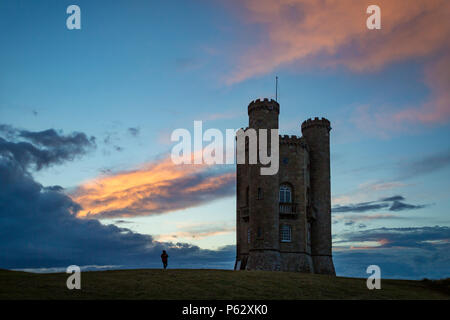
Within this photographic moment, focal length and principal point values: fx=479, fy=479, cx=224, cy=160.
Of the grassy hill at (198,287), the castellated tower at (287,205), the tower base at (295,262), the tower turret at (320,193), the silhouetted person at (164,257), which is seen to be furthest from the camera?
the tower turret at (320,193)

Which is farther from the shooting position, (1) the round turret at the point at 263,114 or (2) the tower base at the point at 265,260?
(1) the round turret at the point at 263,114

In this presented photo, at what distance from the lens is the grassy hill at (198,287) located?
96.7 feet

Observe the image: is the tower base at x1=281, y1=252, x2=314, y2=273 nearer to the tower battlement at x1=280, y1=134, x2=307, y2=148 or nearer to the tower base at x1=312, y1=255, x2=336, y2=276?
the tower base at x1=312, y1=255, x2=336, y2=276

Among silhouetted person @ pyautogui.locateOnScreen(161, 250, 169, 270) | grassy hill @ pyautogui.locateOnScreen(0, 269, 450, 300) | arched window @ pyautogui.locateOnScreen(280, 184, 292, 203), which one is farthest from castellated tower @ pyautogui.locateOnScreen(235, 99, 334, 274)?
silhouetted person @ pyautogui.locateOnScreen(161, 250, 169, 270)

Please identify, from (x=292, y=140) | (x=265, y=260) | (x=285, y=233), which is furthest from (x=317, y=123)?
(x=265, y=260)

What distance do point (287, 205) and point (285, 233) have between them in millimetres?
3464

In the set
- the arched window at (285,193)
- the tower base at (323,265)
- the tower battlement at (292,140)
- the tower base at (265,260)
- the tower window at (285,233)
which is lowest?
the tower base at (323,265)

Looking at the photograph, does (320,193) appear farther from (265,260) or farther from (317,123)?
(265,260)

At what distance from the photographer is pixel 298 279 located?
39625 millimetres

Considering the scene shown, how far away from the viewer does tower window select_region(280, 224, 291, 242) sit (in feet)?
194

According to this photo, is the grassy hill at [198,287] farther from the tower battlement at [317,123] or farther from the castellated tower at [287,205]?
the tower battlement at [317,123]

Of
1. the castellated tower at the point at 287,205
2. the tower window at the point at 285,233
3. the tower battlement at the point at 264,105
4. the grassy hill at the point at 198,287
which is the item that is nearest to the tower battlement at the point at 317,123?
the castellated tower at the point at 287,205
